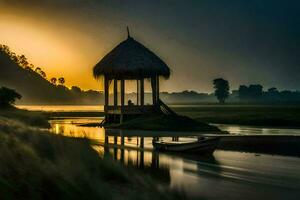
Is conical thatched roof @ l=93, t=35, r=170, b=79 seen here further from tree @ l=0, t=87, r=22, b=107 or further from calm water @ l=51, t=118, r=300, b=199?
calm water @ l=51, t=118, r=300, b=199

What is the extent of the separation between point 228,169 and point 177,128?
57.1 ft

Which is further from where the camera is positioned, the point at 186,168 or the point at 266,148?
the point at 266,148

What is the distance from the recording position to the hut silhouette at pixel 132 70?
40406 mm

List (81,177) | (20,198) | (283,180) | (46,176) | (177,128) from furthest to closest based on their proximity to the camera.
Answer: (177,128) < (283,180) < (81,177) < (46,176) < (20,198)

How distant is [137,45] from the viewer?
4222 cm

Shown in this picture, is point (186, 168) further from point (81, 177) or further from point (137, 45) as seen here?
point (137, 45)

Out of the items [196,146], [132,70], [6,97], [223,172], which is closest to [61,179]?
[223,172]

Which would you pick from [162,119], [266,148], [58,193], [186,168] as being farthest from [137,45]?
[58,193]

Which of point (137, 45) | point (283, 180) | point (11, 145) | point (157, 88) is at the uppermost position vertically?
point (137, 45)

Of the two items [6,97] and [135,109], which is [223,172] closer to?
[135,109]

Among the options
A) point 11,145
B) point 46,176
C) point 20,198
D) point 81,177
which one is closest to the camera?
point 20,198

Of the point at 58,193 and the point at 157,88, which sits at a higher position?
the point at 157,88

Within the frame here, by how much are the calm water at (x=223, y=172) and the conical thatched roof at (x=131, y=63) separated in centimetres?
1499

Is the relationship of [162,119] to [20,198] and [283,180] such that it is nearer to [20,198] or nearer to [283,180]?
[283,180]
